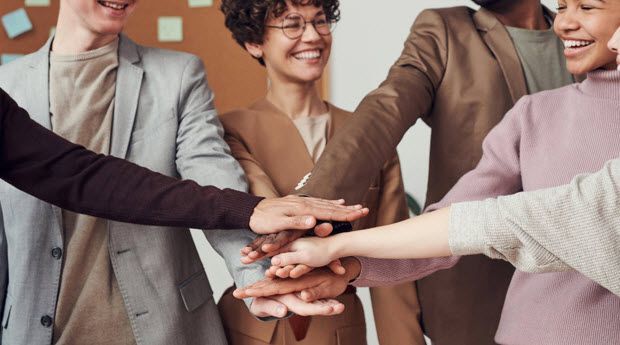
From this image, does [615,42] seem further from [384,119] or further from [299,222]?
[299,222]

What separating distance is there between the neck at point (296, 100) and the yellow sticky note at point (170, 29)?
5.31 ft

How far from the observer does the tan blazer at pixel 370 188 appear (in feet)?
7.25

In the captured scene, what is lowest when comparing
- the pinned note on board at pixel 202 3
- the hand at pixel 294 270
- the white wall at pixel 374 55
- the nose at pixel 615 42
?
the white wall at pixel 374 55

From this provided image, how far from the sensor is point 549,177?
5.74 feet

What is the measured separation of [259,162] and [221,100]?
1.75 meters

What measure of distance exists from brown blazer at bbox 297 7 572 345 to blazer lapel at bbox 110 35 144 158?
48 cm

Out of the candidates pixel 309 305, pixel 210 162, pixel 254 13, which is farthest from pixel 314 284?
pixel 254 13

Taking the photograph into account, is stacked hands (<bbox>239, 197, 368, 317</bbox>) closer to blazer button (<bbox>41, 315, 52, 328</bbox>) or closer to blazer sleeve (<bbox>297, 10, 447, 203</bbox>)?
blazer sleeve (<bbox>297, 10, 447, 203</bbox>)

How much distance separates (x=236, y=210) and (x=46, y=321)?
45 centimetres

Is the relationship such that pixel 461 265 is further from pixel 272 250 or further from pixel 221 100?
pixel 221 100

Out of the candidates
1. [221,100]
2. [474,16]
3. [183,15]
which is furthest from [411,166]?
[474,16]

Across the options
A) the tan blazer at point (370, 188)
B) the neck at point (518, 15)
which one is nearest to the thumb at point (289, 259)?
the tan blazer at point (370, 188)

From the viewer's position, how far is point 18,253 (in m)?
1.96

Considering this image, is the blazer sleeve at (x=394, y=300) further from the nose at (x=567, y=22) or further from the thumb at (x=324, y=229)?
the nose at (x=567, y=22)
